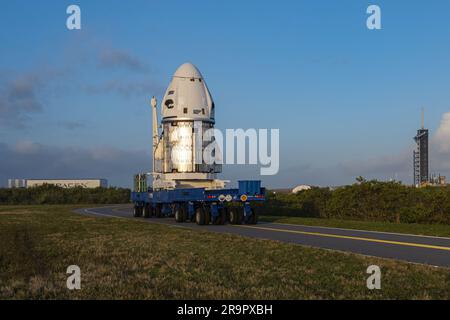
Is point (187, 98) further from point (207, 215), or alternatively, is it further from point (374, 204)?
point (374, 204)

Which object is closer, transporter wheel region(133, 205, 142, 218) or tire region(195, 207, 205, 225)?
tire region(195, 207, 205, 225)

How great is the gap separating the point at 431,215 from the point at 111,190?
196 ft

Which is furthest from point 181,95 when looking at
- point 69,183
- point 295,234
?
point 69,183

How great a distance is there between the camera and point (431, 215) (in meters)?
27.2

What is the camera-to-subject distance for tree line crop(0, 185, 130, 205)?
75000mm

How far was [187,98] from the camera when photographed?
29.7 meters

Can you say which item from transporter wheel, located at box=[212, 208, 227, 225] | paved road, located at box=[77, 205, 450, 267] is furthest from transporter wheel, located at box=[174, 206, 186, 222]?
paved road, located at box=[77, 205, 450, 267]

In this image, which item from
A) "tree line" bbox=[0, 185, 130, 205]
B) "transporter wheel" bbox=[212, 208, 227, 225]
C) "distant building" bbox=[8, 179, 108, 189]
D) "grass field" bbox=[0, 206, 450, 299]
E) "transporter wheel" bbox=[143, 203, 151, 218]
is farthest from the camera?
"distant building" bbox=[8, 179, 108, 189]

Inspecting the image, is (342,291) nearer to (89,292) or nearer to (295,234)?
(89,292)

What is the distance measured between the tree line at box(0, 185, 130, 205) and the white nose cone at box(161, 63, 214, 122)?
48.9 metres

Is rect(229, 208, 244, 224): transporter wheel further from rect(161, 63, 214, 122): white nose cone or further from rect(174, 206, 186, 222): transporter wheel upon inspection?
rect(161, 63, 214, 122): white nose cone

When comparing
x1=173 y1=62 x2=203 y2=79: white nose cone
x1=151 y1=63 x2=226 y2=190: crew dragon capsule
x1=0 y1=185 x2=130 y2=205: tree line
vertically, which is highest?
x1=173 y1=62 x2=203 y2=79: white nose cone

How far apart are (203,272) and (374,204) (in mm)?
23087

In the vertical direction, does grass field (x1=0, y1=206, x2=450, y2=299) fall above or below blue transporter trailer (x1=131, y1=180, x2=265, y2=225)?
below
